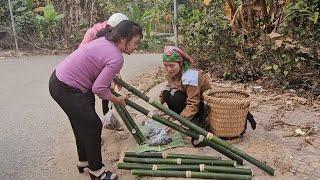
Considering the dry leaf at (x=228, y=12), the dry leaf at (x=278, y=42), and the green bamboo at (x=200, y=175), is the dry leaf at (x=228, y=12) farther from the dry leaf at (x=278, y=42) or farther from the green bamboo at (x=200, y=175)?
the green bamboo at (x=200, y=175)

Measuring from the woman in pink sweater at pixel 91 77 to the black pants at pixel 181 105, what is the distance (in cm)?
89

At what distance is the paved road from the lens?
4.45 meters

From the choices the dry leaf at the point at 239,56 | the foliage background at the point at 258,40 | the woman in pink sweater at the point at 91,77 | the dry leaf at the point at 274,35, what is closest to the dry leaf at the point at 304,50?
the foliage background at the point at 258,40

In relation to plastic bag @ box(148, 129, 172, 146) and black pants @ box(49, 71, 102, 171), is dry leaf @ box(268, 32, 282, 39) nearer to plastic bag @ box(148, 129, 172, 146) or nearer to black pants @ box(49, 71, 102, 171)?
plastic bag @ box(148, 129, 172, 146)

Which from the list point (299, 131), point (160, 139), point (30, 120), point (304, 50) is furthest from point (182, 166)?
point (304, 50)

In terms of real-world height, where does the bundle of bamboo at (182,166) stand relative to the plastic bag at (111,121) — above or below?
above

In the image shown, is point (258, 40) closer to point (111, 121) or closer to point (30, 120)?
point (111, 121)

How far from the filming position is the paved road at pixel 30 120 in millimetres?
4445

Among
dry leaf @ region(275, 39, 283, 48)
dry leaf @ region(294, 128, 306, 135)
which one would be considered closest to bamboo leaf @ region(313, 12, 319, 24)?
dry leaf @ region(275, 39, 283, 48)

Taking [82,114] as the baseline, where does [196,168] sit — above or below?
below

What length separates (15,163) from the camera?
4.48 m

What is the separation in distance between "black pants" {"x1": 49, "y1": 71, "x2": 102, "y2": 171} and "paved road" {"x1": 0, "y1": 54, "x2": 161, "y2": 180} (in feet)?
2.19

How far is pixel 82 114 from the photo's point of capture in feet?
12.0

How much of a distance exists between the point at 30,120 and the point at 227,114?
2868 mm
